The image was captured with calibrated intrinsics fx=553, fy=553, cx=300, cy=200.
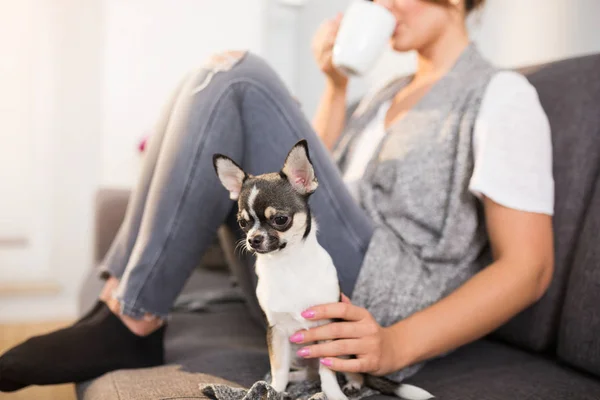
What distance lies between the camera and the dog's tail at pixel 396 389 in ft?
2.68

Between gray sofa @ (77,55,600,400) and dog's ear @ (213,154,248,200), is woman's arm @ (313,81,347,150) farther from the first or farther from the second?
dog's ear @ (213,154,248,200)

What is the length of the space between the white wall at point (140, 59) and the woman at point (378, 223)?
2182mm

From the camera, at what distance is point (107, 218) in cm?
196

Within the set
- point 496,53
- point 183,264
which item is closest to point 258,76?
point 183,264

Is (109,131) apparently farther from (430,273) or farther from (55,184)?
(430,273)

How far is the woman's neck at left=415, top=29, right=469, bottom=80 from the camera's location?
1.25 meters

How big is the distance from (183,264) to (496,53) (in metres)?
1.28

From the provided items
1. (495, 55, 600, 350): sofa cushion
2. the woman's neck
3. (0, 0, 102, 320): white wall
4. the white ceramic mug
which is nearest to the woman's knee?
the white ceramic mug

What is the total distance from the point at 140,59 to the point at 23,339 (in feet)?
5.28

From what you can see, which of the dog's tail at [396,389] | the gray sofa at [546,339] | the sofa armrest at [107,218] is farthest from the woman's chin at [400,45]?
the sofa armrest at [107,218]

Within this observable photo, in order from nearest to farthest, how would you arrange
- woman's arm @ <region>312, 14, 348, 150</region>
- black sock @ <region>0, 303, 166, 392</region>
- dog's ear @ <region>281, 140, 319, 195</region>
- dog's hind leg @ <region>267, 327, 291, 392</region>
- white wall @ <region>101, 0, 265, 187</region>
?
dog's ear @ <region>281, 140, 319, 195</region> → dog's hind leg @ <region>267, 327, 291, 392</region> → black sock @ <region>0, 303, 166, 392</region> → woman's arm @ <region>312, 14, 348, 150</region> → white wall @ <region>101, 0, 265, 187</region>

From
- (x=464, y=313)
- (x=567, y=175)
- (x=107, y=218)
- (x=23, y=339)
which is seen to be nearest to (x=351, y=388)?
(x=464, y=313)

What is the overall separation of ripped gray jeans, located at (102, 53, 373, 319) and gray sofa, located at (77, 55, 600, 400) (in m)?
0.14

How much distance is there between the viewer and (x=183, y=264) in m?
0.94
